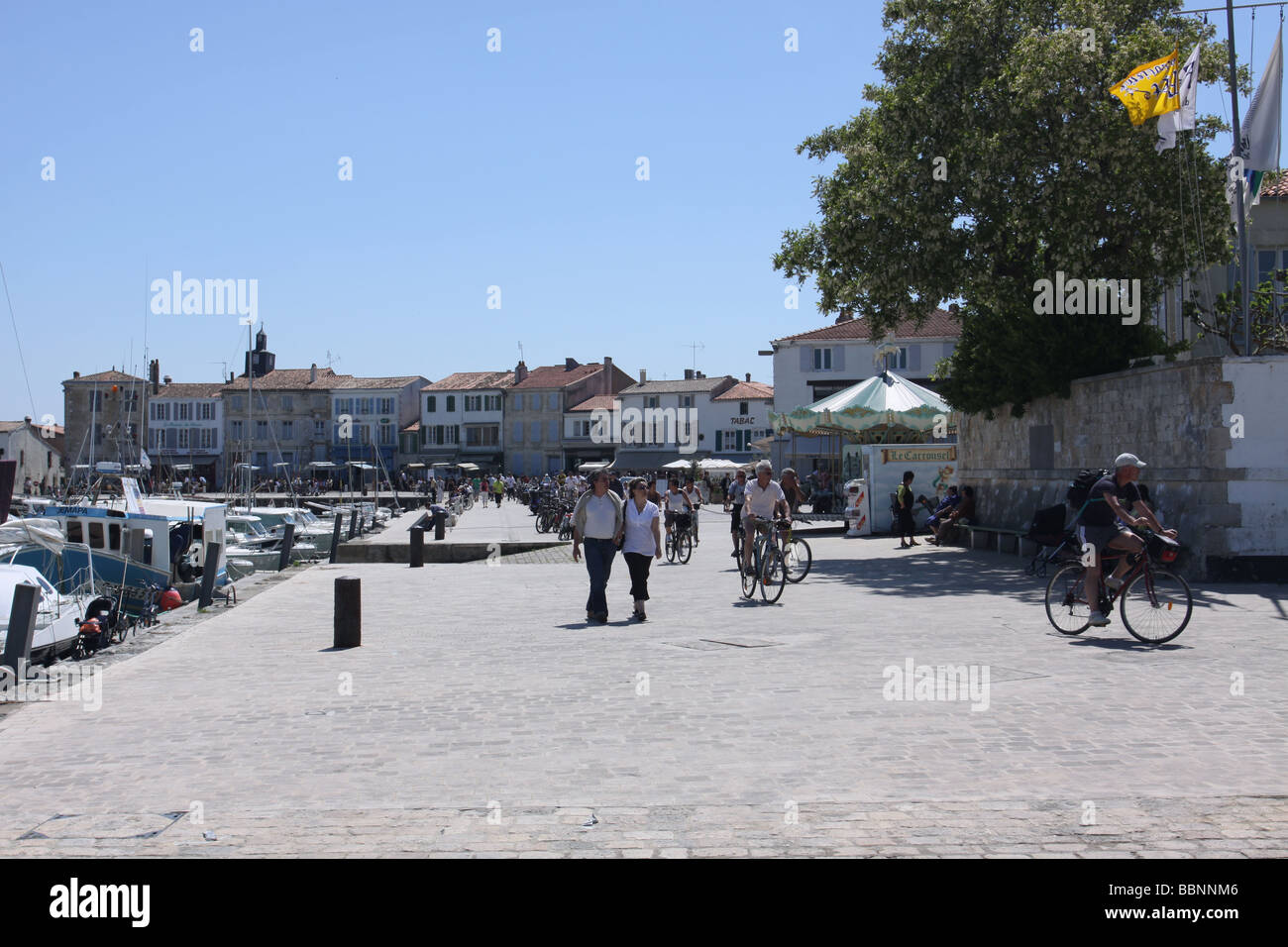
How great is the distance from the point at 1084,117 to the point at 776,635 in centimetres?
1291

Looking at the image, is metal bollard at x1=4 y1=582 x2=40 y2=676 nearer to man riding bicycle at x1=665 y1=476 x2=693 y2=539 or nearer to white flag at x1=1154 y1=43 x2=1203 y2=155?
man riding bicycle at x1=665 y1=476 x2=693 y2=539

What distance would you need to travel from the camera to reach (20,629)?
9.73 meters

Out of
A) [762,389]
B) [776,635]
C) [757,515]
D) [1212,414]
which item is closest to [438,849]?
[776,635]

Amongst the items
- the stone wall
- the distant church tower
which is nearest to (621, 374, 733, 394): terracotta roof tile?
the distant church tower

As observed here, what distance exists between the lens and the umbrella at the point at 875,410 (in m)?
30.3

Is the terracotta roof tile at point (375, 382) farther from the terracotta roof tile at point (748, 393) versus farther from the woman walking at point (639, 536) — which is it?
the woman walking at point (639, 536)

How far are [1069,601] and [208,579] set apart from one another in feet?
37.3

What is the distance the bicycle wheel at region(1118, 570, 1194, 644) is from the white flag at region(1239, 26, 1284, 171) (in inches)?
372

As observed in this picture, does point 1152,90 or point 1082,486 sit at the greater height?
point 1152,90

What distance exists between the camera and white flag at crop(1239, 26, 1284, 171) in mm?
16859

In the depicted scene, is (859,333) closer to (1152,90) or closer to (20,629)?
(1152,90)

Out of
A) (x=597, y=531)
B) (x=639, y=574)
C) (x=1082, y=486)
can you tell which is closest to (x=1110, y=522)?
(x=1082, y=486)
